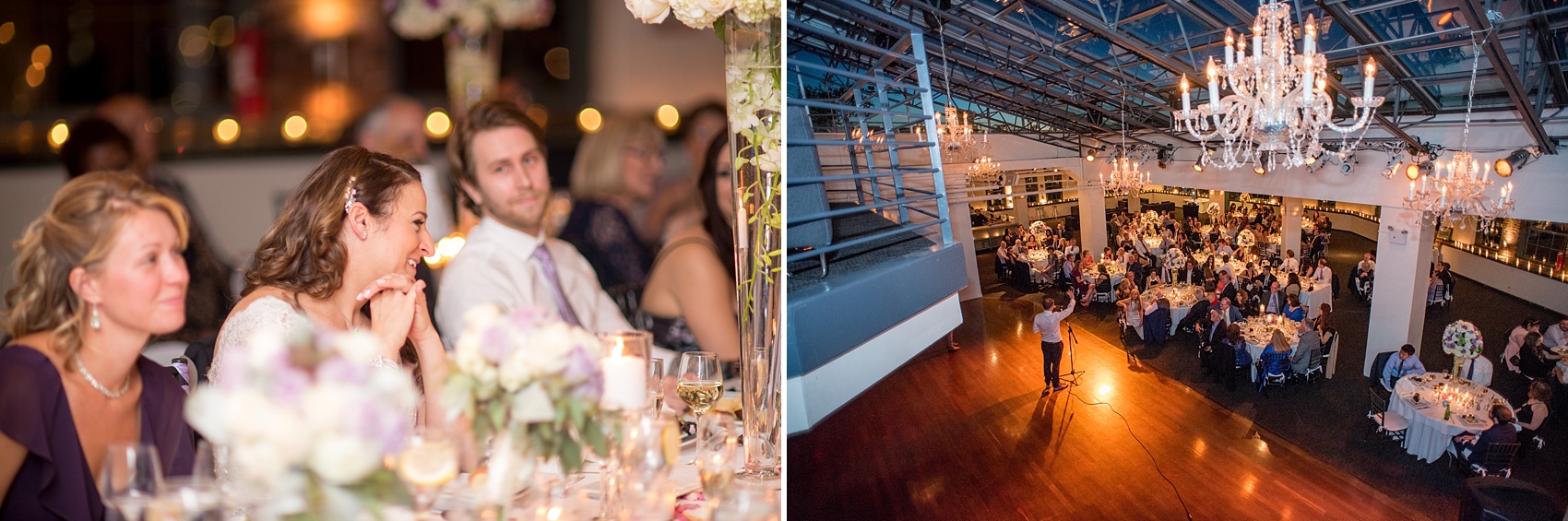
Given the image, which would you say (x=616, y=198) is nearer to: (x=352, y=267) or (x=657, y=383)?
(x=657, y=383)

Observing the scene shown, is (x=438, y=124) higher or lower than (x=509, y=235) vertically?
higher

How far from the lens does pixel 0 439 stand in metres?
1.63

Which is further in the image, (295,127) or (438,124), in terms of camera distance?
(438,124)

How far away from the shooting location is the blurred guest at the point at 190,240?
172 cm

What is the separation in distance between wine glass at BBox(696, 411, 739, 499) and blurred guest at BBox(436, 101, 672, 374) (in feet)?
1.85

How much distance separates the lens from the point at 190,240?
173cm

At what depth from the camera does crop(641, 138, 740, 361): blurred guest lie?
252 cm

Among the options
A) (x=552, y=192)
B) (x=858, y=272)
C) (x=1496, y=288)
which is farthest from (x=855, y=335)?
(x=1496, y=288)

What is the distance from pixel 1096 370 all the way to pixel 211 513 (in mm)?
2380

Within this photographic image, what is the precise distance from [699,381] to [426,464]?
2.86 ft

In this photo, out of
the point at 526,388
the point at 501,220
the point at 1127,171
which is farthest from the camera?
the point at 1127,171

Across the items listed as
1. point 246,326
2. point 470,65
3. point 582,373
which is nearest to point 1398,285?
point 582,373

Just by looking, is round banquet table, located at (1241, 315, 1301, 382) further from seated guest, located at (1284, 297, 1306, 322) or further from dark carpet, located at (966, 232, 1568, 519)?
dark carpet, located at (966, 232, 1568, 519)

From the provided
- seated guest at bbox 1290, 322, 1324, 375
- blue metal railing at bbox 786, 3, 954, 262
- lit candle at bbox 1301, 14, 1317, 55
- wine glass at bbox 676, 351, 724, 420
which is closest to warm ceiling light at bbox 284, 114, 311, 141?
wine glass at bbox 676, 351, 724, 420
